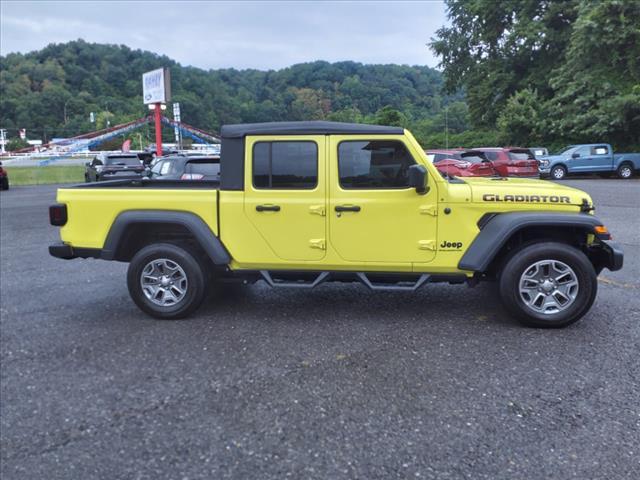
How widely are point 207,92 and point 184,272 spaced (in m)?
69.2

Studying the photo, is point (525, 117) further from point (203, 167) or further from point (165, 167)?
point (165, 167)

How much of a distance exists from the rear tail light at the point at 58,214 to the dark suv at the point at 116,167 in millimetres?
14633

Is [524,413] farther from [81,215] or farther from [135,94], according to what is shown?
[135,94]

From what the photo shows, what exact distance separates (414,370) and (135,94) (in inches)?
3752

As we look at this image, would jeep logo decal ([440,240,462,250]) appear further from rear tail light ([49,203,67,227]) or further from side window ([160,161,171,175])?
side window ([160,161,171,175])

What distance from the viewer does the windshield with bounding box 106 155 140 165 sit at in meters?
20.5

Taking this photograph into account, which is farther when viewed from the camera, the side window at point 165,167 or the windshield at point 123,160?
the windshield at point 123,160

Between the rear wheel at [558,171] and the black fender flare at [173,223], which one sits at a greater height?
the rear wheel at [558,171]

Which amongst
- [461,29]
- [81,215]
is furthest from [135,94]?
[81,215]

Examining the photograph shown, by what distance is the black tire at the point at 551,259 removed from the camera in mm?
4508

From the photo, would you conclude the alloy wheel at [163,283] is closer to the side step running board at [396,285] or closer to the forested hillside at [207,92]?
the side step running board at [396,285]

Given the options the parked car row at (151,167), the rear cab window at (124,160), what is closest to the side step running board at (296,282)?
the parked car row at (151,167)

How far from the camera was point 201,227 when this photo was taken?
484cm

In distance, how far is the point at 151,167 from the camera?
14867 mm
